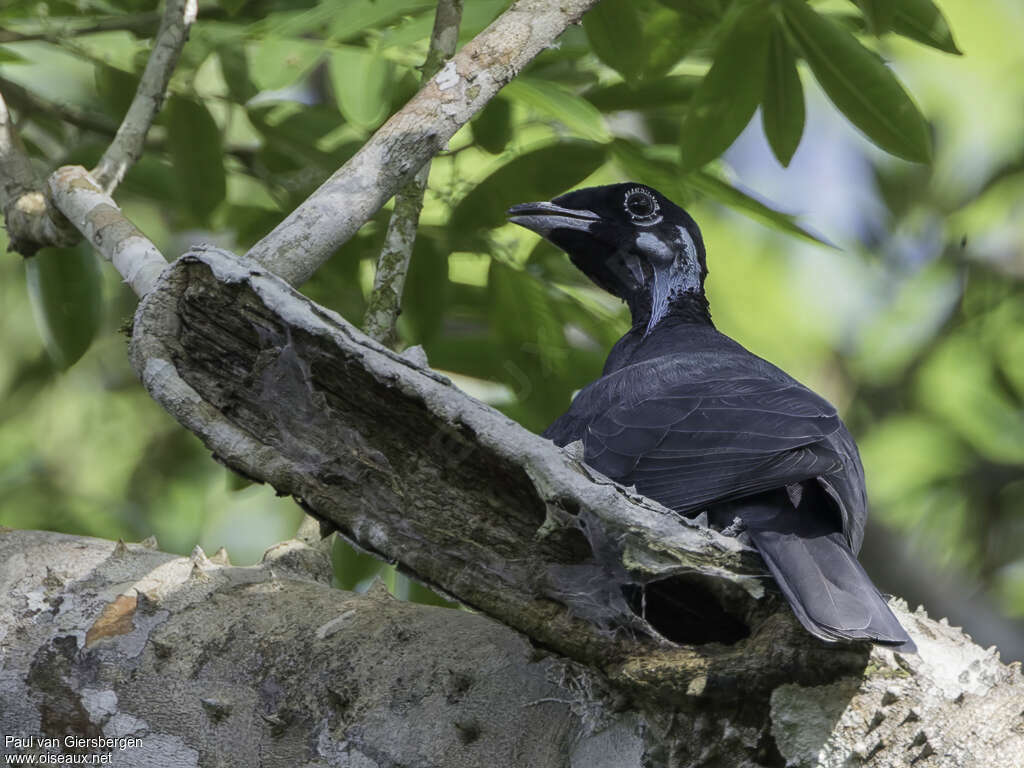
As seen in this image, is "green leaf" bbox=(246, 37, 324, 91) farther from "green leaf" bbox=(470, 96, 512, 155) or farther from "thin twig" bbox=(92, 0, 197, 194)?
"green leaf" bbox=(470, 96, 512, 155)

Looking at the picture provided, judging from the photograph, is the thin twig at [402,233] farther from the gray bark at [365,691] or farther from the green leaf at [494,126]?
the gray bark at [365,691]

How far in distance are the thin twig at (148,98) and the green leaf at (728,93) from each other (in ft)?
4.98

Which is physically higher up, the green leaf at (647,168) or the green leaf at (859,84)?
the green leaf at (859,84)

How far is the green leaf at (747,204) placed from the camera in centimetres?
370

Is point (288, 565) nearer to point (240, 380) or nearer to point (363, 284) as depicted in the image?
point (240, 380)

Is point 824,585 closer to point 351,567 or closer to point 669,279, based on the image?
point 351,567

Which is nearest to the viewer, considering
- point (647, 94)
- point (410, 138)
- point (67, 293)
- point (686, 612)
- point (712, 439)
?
point (686, 612)

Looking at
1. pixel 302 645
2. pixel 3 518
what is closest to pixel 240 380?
pixel 302 645

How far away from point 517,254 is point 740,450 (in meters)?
1.76

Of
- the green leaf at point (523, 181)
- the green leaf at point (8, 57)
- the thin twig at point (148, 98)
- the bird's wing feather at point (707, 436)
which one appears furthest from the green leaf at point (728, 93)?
the green leaf at point (8, 57)

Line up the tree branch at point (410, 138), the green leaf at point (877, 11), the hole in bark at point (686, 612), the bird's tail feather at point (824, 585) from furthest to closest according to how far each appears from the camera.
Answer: the green leaf at point (877, 11)
the tree branch at point (410, 138)
the hole in bark at point (686, 612)
the bird's tail feather at point (824, 585)

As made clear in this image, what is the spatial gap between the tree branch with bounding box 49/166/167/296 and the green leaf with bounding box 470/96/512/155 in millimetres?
1327

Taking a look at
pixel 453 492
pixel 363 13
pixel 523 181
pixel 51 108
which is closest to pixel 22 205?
pixel 51 108

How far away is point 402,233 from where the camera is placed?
11.3 feet
